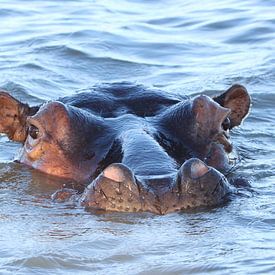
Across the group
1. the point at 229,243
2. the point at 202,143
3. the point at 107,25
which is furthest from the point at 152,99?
the point at 107,25

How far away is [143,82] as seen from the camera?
10.9 m

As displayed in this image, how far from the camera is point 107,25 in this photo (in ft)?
46.6

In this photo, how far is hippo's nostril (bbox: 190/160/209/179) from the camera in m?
5.45

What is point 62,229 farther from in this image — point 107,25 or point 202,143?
point 107,25

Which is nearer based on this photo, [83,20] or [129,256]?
[129,256]

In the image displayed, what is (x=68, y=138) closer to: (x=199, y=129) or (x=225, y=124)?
(x=199, y=129)

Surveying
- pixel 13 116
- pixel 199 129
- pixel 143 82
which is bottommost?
pixel 143 82

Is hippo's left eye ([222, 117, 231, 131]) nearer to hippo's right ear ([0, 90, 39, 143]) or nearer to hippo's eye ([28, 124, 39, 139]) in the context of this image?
hippo's eye ([28, 124, 39, 139])

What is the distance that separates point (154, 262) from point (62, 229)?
0.87 m

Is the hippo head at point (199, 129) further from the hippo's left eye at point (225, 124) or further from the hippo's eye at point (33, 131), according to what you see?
the hippo's eye at point (33, 131)

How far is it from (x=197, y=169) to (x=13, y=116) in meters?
2.27

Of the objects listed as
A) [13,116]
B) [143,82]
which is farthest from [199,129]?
[143,82]

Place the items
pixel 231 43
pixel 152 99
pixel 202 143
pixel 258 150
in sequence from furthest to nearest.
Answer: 1. pixel 231 43
2. pixel 258 150
3. pixel 152 99
4. pixel 202 143

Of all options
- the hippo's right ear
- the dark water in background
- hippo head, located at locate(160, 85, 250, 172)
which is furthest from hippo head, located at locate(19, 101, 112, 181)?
the hippo's right ear
